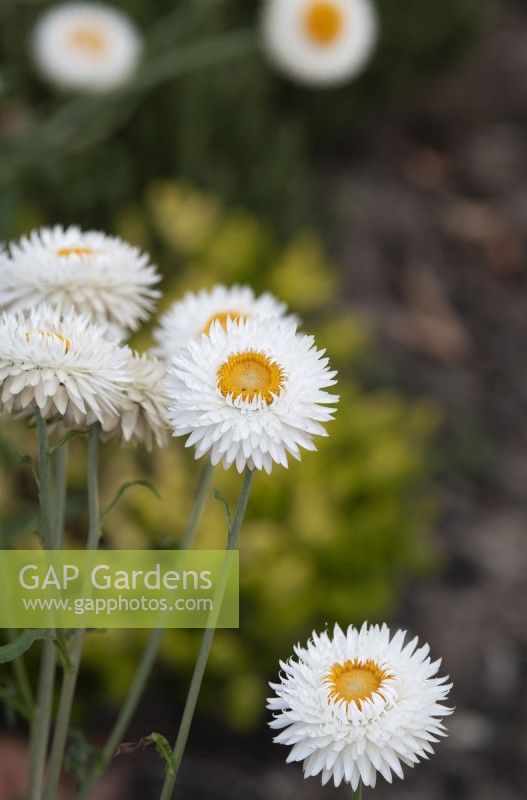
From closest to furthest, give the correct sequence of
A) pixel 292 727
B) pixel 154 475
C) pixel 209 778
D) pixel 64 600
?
pixel 292 727 < pixel 64 600 < pixel 209 778 < pixel 154 475

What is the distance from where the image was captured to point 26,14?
477 centimetres

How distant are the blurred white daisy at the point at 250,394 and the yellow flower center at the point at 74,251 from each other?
27 centimetres

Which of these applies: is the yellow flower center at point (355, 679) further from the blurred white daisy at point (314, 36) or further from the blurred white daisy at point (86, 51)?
the blurred white daisy at point (314, 36)

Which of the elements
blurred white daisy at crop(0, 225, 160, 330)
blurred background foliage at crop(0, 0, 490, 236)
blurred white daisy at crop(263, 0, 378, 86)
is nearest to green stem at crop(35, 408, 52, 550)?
blurred white daisy at crop(0, 225, 160, 330)

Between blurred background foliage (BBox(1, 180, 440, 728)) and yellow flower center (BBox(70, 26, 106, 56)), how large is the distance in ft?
2.15

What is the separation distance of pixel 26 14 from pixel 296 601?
9.98ft

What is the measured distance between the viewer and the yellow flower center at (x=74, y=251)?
1.31 m

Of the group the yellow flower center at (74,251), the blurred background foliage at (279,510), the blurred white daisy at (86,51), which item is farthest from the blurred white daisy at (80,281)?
the blurred white daisy at (86,51)

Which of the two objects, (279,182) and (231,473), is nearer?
(231,473)

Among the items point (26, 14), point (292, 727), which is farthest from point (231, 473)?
point (26, 14)

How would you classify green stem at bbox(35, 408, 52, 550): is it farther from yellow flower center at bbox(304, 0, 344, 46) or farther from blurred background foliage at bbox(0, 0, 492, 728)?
yellow flower center at bbox(304, 0, 344, 46)

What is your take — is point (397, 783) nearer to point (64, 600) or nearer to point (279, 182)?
point (64, 600)

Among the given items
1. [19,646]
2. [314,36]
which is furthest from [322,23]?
[19,646]

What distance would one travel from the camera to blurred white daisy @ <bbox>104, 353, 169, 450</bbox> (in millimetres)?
1148
